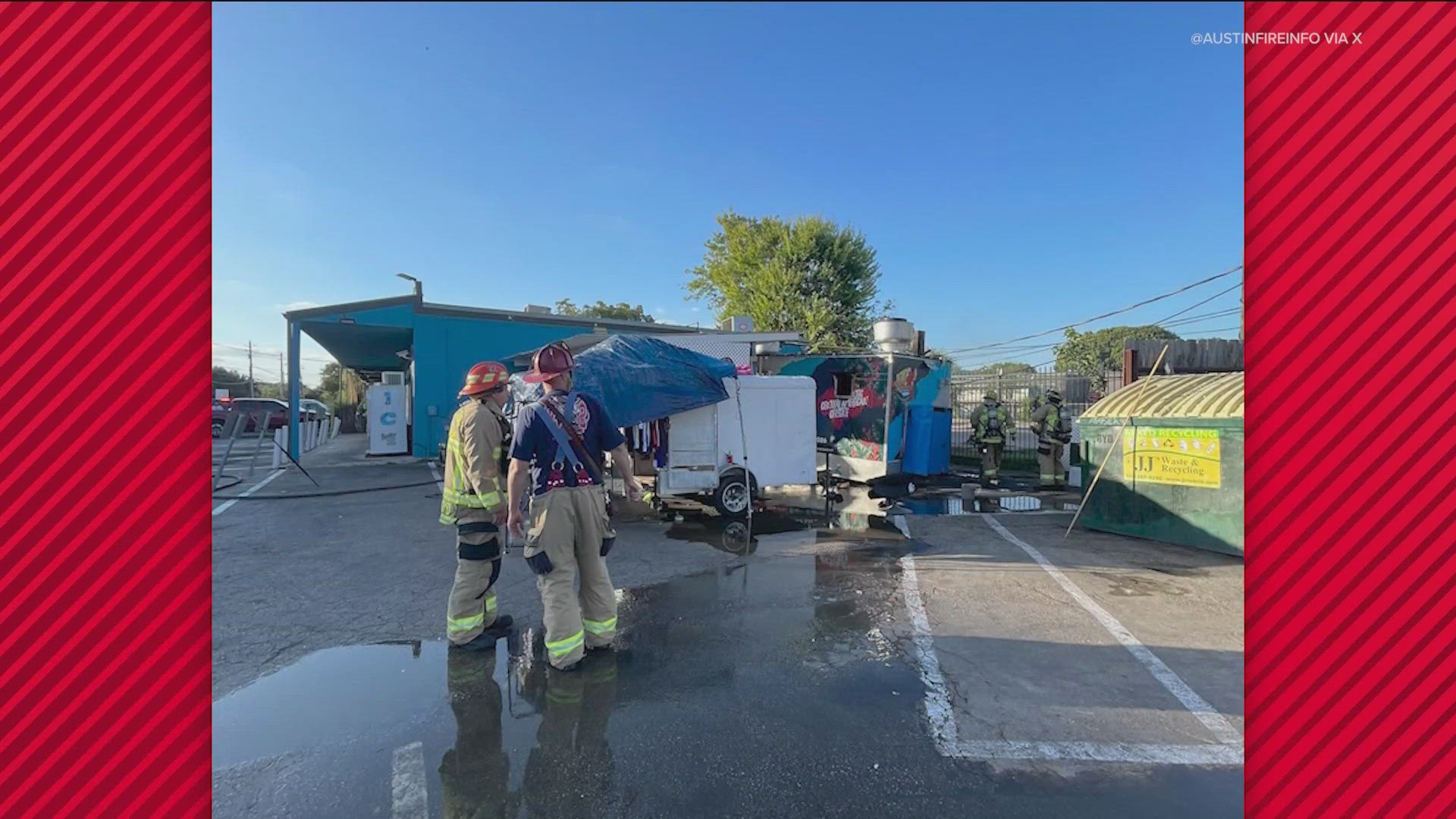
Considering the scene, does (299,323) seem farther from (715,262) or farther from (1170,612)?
(715,262)

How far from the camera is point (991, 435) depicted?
1306 cm

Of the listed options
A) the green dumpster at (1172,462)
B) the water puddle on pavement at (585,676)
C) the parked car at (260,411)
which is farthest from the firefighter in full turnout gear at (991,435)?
the parked car at (260,411)

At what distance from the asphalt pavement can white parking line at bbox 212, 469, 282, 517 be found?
3567mm

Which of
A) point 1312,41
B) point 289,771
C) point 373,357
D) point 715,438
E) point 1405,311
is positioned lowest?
point 289,771

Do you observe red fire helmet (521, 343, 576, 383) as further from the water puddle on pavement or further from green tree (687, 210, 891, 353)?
green tree (687, 210, 891, 353)

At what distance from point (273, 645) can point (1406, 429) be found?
19.9 ft

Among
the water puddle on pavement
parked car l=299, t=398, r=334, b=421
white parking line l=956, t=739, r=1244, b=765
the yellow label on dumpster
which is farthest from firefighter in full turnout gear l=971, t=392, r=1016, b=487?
parked car l=299, t=398, r=334, b=421

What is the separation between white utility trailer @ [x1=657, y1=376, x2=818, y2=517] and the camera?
8555mm

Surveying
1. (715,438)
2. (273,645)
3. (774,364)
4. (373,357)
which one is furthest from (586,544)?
(373,357)

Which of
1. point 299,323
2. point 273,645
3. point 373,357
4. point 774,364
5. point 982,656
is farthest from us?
point 373,357

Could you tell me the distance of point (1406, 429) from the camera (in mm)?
1116

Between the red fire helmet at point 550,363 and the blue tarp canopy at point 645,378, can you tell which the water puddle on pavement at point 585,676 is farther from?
the blue tarp canopy at point 645,378

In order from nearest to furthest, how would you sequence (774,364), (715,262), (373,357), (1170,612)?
(1170,612)
(774,364)
(373,357)
(715,262)

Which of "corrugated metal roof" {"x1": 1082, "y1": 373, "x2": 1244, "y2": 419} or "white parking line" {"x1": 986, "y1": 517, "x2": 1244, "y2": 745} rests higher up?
"corrugated metal roof" {"x1": 1082, "y1": 373, "x2": 1244, "y2": 419}
